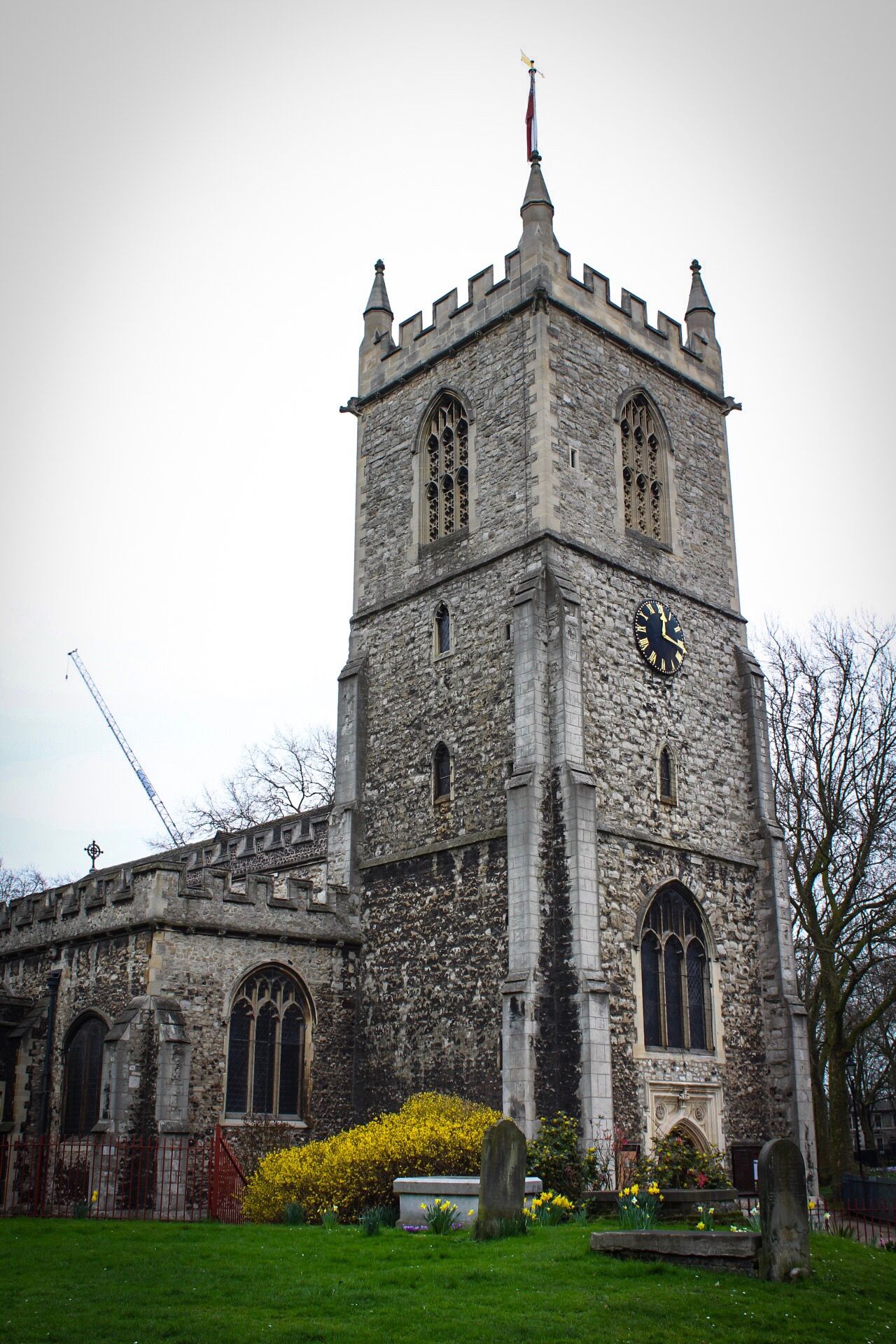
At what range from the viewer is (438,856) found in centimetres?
2206

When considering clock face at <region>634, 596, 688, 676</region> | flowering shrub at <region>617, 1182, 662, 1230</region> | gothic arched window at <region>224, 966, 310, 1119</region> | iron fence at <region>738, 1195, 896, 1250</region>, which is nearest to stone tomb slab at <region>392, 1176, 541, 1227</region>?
flowering shrub at <region>617, 1182, 662, 1230</region>

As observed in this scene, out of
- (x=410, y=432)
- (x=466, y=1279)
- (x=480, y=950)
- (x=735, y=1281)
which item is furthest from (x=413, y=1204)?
(x=410, y=432)

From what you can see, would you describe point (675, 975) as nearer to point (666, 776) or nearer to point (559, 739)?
point (666, 776)

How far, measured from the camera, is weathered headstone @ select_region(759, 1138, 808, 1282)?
423 inches

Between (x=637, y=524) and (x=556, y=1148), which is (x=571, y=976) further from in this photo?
(x=637, y=524)

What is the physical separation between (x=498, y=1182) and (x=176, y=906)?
9031 mm

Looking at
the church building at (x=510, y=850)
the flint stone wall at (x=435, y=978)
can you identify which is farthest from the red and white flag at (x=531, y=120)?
the flint stone wall at (x=435, y=978)

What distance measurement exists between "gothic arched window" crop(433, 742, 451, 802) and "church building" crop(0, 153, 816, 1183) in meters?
0.07

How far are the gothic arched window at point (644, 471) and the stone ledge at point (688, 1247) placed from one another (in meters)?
15.2

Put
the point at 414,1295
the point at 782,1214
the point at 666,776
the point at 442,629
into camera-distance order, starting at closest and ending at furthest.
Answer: the point at 414,1295 < the point at 782,1214 < the point at 666,776 < the point at 442,629

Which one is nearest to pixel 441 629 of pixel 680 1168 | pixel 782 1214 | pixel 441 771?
pixel 441 771

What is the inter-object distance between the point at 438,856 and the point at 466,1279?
1158cm

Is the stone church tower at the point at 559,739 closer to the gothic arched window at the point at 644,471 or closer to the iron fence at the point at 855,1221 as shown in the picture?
the gothic arched window at the point at 644,471

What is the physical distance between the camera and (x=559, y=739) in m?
20.6
